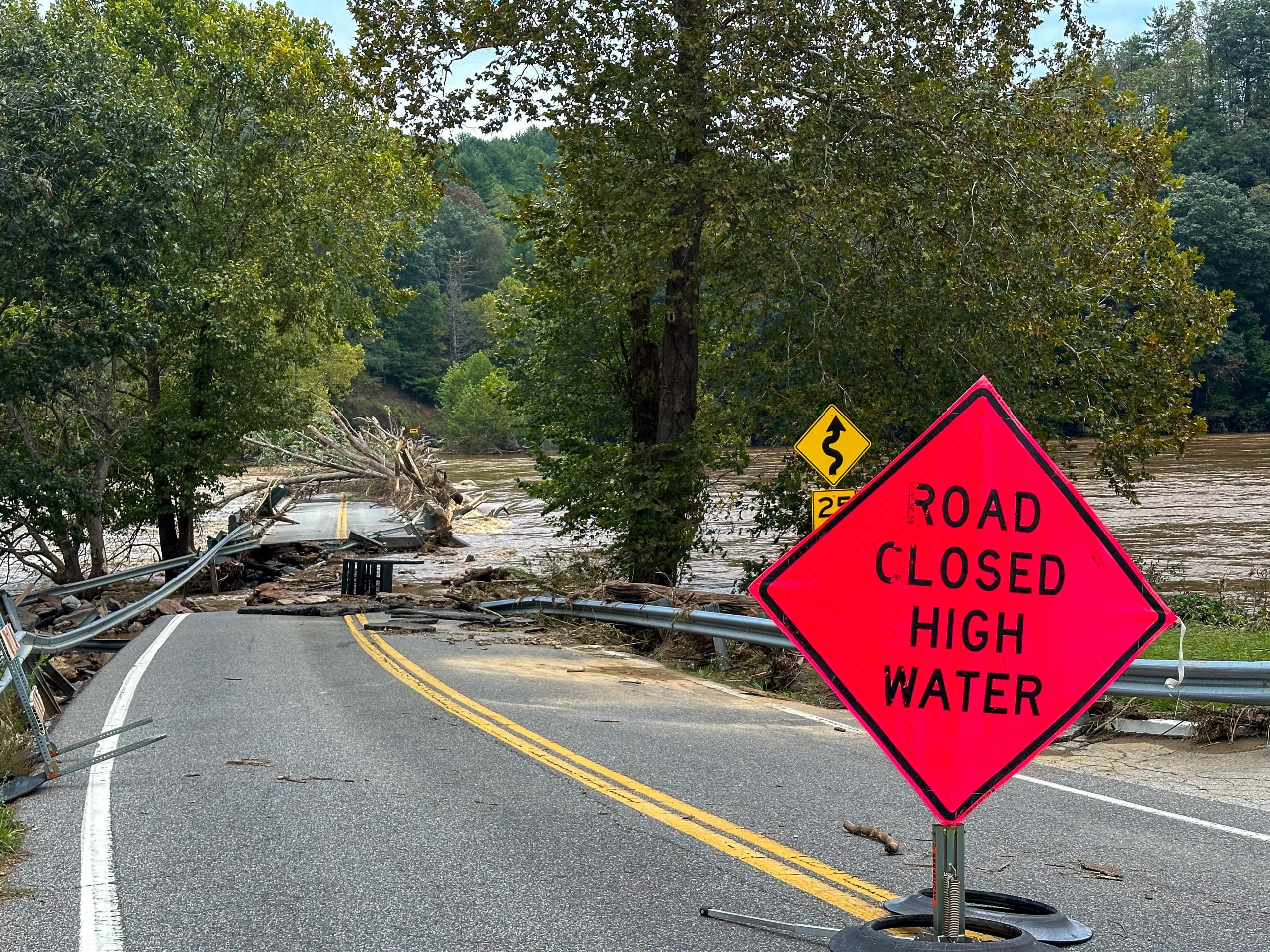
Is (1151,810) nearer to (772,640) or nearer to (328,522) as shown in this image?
(772,640)

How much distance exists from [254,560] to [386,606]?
39.8 ft

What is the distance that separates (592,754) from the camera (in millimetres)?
8984

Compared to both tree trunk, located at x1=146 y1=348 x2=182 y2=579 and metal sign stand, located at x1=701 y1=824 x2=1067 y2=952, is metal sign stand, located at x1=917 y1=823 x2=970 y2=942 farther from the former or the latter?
tree trunk, located at x1=146 y1=348 x2=182 y2=579

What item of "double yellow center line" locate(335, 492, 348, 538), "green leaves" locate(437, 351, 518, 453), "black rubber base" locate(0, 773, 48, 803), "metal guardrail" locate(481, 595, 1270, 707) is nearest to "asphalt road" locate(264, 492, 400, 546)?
"double yellow center line" locate(335, 492, 348, 538)

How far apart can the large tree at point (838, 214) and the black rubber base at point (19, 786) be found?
11.4 m

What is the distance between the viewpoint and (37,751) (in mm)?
9250

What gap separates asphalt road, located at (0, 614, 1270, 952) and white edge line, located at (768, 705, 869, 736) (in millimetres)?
198

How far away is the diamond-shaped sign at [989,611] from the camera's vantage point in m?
4.39

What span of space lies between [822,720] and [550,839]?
4.86 m

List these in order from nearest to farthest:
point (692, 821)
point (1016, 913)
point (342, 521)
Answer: point (1016, 913), point (692, 821), point (342, 521)

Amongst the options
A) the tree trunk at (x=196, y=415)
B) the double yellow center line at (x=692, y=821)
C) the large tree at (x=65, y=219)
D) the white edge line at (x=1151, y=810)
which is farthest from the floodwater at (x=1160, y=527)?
the white edge line at (x=1151, y=810)

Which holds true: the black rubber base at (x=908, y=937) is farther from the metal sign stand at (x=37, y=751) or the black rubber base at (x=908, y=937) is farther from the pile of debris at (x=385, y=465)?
the pile of debris at (x=385, y=465)

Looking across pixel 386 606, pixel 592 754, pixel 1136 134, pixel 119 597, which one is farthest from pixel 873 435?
pixel 119 597

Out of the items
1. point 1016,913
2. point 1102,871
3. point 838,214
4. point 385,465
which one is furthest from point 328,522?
point 1016,913
